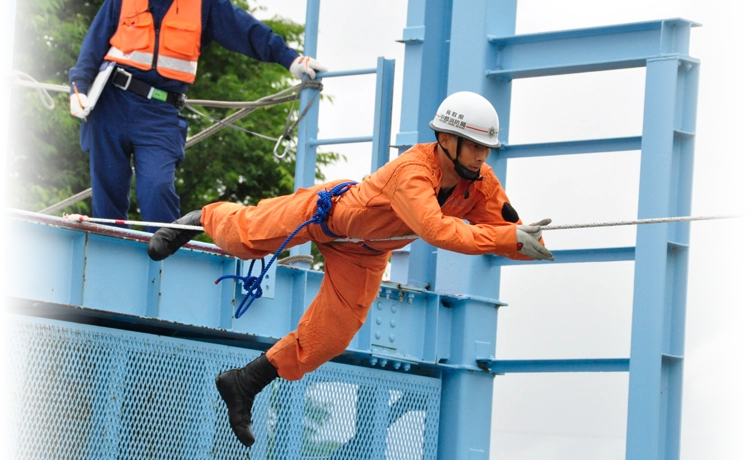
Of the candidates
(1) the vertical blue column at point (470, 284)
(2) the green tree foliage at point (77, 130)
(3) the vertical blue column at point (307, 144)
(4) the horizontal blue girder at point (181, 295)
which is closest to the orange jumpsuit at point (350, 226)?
(4) the horizontal blue girder at point (181, 295)

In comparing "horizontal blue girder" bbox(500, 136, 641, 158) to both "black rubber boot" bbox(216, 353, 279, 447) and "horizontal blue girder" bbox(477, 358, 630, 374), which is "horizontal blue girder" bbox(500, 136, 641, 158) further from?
"black rubber boot" bbox(216, 353, 279, 447)

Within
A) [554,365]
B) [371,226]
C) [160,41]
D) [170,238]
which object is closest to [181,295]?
[170,238]

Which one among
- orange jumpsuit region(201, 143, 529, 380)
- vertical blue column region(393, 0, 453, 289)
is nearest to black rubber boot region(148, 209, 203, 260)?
orange jumpsuit region(201, 143, 529, 380)

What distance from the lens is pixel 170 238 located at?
21.8 feet

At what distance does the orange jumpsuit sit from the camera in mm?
5438

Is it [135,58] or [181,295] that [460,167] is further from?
[135,58]

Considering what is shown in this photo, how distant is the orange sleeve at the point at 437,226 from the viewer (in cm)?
512

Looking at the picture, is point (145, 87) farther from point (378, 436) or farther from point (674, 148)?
point (674, 148)

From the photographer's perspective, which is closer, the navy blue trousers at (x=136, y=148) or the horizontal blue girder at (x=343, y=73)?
the navy blue trousers at (x=136, y=148)

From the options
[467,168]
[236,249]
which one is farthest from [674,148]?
[236,249]

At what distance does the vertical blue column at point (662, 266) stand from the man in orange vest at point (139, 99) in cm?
363

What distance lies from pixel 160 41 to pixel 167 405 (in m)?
2.65

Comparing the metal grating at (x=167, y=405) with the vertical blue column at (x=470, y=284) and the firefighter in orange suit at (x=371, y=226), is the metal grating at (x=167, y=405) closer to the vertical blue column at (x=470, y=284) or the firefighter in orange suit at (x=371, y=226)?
the vertical blue column at (x=470, y=284)

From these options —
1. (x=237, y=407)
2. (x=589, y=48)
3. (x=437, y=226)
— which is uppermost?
(x=589, y=48)
